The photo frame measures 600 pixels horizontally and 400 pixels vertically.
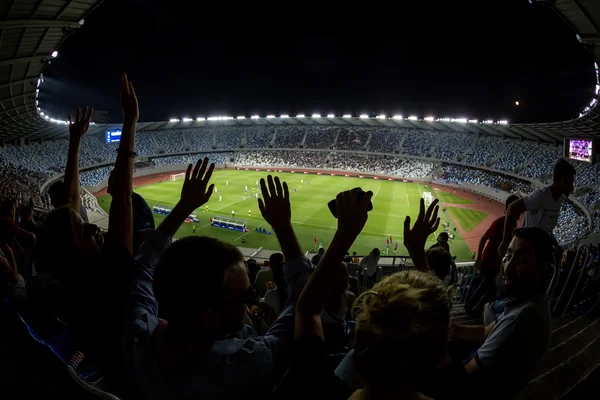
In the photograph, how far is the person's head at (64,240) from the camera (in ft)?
8.75

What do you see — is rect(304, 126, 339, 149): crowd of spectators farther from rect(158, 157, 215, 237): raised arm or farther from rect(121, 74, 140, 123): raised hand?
rect(158, 157, 215, 237): raised arm

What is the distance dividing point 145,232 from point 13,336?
0.96 metres

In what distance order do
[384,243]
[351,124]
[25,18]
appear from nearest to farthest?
[25,18] → [384,243] → [351,124]

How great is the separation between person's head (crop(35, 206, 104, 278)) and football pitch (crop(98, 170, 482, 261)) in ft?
71.2

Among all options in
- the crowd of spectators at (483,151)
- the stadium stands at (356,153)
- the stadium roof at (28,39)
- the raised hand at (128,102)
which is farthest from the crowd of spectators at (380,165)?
the raised hand at (128,102)

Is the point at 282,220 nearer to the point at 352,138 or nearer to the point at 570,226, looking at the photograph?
the point at 570,226

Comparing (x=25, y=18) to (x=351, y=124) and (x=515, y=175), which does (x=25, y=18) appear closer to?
(x=515, y=175)

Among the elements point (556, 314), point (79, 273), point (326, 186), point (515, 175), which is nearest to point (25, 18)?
point (79, 273)

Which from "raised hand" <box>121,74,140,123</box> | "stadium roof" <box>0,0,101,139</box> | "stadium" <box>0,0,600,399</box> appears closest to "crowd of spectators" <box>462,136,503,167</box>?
"stadium" <box>0,0,600,399</box>

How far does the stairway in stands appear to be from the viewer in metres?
2.39

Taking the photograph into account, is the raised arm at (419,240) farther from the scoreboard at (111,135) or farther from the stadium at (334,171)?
the scoreboard at (111,135)

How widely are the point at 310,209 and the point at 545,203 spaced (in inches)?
1215

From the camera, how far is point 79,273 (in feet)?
7.73

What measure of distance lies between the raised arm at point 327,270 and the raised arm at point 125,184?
59.2 inches
